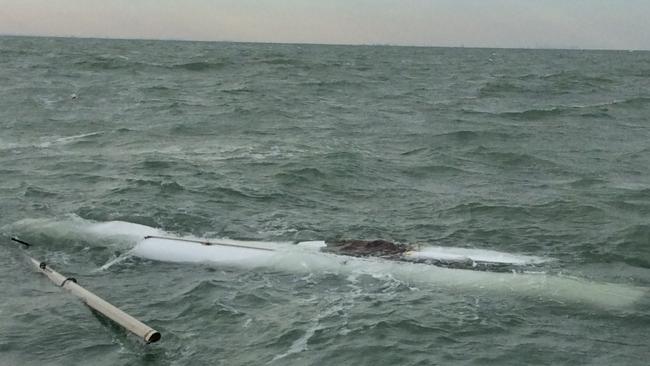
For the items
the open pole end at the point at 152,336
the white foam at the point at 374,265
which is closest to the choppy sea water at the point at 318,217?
the white foam at the point at 374,265

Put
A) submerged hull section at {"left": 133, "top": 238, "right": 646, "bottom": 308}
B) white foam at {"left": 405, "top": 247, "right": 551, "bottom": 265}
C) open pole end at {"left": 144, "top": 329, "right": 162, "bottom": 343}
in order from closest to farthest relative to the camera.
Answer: open pole end at {"left": 144, "top": 329, "right": 162, "bottom": 343}, submerged hull section at {"left": 133, "top": 238, "right": 646, "bottom": 308}, white foam at {"left": 405, "top": 247, "right": 551, "bottom": 265}

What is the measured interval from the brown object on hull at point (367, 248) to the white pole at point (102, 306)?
4649mm

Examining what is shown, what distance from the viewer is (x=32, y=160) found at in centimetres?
2348

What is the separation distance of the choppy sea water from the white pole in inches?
8.2

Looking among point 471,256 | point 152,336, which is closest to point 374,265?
point 471,256

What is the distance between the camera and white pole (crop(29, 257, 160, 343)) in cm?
960

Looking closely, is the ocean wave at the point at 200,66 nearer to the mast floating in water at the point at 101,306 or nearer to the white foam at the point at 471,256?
the mast floating in water at the point at 101,306

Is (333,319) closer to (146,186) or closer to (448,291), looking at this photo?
(448,291)

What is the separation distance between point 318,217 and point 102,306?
7138 mm

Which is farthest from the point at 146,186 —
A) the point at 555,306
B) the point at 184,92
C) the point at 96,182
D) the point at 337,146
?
the point at 184,92

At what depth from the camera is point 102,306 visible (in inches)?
424

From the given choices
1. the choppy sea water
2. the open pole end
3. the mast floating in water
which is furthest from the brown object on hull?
the open pole end

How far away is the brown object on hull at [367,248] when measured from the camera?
13466 mm

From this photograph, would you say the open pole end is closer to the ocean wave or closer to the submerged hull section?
the submerged hull section
